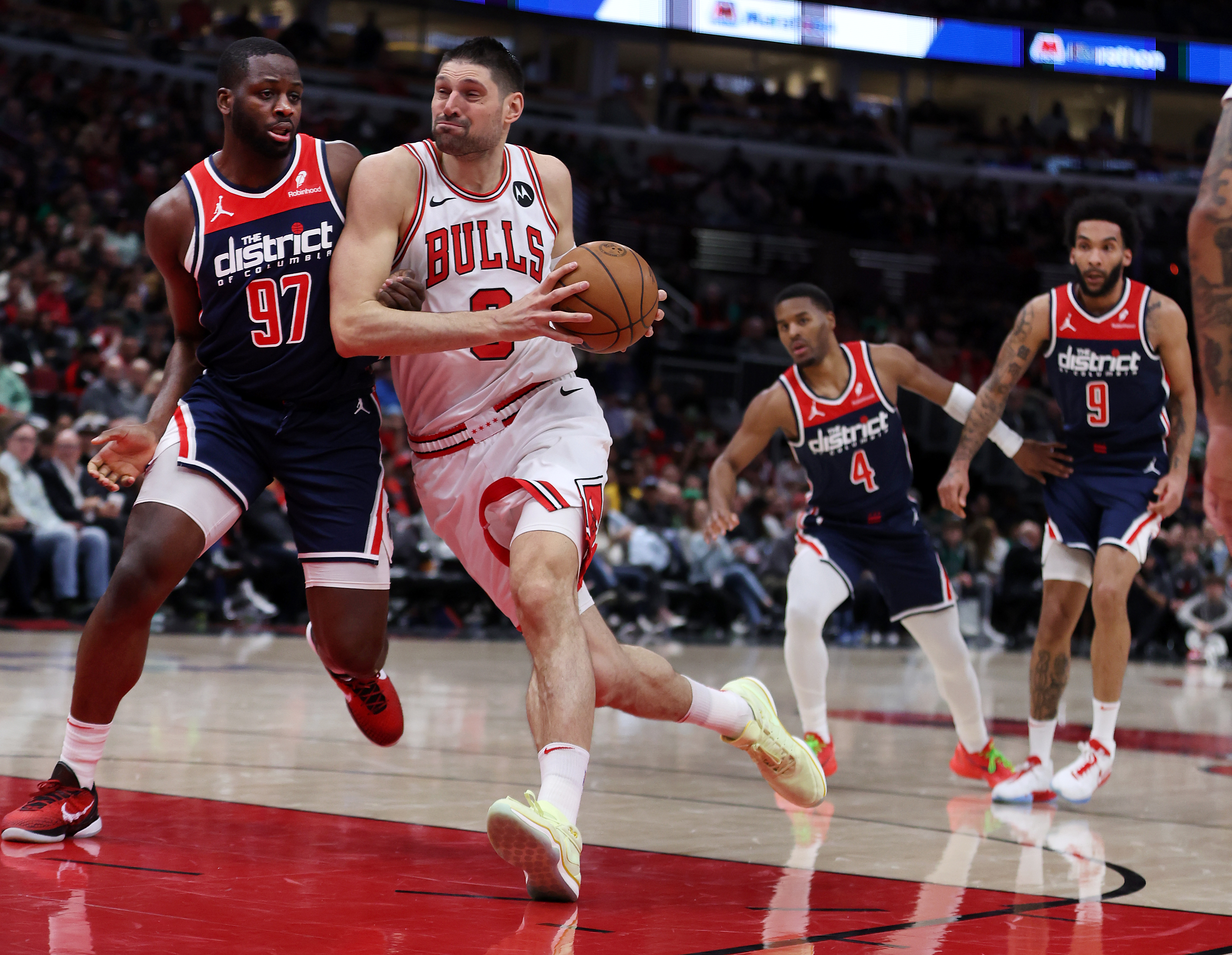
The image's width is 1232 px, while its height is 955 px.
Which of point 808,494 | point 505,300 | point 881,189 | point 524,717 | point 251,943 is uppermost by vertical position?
point 881,189

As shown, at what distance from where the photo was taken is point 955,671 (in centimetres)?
571

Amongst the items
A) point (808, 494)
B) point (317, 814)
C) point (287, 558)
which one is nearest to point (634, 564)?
point (287, 558)

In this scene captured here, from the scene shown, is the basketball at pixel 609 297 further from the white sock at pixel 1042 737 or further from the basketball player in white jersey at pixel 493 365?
the white sock at pixel 1042 737

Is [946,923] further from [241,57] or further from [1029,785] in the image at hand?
[241,57]

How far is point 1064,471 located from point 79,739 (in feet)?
13.0

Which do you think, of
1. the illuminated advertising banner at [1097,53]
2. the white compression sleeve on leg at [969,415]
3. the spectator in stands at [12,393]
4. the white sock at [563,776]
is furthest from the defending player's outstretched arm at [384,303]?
the illuminated advertising banner at [1097,53]

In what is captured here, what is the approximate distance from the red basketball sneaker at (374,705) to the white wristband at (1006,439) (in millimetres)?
2835

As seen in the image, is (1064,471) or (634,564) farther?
(634,564)

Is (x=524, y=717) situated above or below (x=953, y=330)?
below

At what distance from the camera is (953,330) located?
2486 centimetres

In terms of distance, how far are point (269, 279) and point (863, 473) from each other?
2893mm

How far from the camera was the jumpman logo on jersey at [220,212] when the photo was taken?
13.1 ft

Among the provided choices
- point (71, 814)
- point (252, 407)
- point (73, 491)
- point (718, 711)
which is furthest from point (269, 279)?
point (73, 491)

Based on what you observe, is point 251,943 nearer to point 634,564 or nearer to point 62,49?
point 634,564
